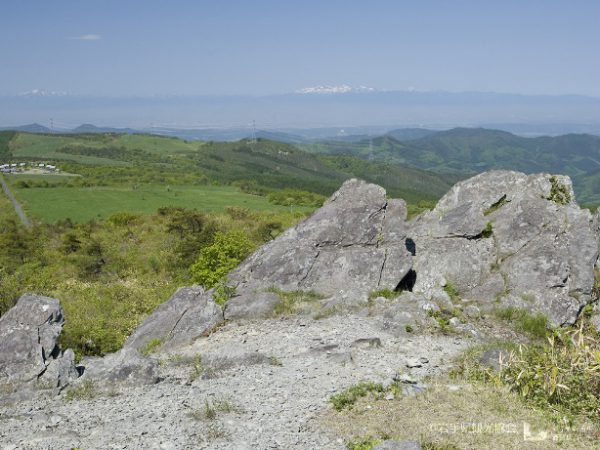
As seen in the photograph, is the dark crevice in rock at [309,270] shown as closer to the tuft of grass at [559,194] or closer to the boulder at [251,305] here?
the boulder at [251,305]

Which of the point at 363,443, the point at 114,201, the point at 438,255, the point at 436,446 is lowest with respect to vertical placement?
the point at 114,201

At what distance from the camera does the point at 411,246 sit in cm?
2912

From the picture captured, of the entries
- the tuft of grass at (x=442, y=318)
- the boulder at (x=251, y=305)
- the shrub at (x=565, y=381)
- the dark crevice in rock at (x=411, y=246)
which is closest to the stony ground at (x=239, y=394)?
the tuft of grass at (x=442, y=318)

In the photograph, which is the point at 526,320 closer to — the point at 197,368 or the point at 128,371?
the point at 197,368

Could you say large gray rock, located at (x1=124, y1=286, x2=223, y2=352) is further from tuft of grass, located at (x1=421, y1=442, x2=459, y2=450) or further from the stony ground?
tuft of grass, located at (x1=421, y1=442, x2=459, y2=450)

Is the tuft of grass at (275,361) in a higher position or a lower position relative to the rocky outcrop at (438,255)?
lower

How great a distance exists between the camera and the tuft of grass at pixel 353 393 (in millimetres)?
14609

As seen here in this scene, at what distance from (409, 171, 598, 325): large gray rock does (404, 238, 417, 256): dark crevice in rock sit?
283 millimetres

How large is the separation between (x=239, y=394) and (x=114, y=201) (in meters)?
137

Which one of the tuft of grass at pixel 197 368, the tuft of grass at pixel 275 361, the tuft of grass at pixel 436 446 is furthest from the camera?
the tuft of grass at pixel 275 361

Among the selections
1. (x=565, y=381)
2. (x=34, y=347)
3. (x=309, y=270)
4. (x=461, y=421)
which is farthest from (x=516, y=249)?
(x=34, y=347)

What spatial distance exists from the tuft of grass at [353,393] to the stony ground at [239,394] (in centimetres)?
30

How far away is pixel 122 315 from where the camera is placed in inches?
1351

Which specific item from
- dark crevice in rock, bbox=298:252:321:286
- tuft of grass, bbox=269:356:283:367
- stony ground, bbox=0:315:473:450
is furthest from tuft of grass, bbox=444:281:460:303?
tuft of grass, bbox=269:356:283:367
